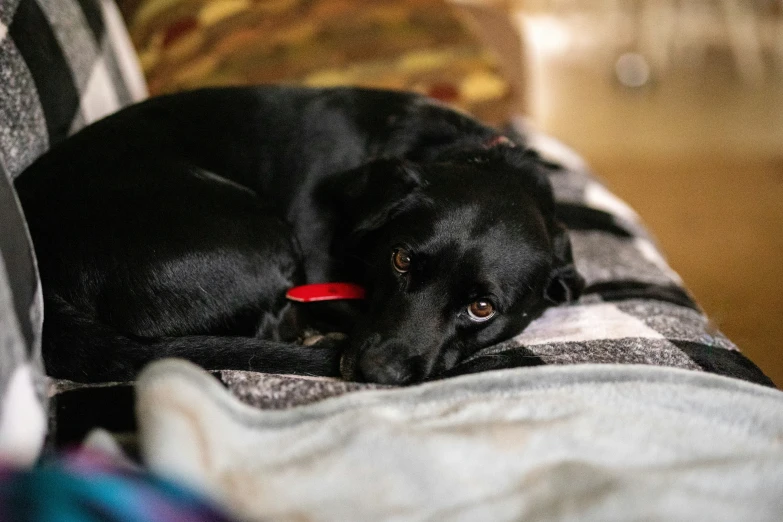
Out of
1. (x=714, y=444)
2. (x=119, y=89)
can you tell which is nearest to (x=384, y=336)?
(x=714, y=444)

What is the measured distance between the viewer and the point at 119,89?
2.03 meters

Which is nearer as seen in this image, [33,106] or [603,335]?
[603,335]

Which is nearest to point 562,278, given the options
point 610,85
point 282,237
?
point 282,237

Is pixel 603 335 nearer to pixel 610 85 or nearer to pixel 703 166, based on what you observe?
pixel 703 166

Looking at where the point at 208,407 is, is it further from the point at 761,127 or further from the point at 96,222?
the point at 761,127

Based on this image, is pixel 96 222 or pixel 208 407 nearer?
pixel 208 407

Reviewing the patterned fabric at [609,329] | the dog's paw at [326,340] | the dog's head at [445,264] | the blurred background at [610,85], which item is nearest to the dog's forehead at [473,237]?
the dog's head at [445,264]

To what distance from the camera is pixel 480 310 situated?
4.43 ft

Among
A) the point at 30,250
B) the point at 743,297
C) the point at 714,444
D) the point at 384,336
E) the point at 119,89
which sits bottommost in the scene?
the point at 743,297

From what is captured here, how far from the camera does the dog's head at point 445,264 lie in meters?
1.28

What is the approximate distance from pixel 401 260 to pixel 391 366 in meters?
0.26

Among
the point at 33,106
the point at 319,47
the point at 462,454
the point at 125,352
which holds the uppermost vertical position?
the point at 319,47

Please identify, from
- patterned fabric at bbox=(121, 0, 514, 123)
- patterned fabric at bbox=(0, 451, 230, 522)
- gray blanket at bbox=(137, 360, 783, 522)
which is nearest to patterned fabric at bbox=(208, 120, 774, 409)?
gray blanket at bbox=(137, 360, 783, 522)

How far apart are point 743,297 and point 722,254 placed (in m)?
0.50
